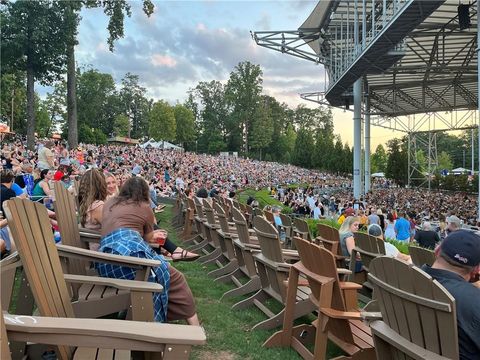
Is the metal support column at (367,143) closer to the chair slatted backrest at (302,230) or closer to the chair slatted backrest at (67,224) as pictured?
the chair slatted backrest at (302,230)

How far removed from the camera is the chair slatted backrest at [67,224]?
338cm

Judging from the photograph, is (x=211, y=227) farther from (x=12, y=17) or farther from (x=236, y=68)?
(x=236, y=68)

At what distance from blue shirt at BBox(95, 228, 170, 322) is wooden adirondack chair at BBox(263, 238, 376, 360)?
1.01 m

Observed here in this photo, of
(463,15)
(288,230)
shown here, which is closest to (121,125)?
(463,15)

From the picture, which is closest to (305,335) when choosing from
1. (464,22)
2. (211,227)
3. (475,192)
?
(211,227)

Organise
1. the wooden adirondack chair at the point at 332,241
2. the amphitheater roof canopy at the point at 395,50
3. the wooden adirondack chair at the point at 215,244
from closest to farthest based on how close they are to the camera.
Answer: the wooden adirondack chair at the point at 332,241, the wooden adirondack chair at the point at 215,244, the amphitheater roof canopy at the point at 395,50

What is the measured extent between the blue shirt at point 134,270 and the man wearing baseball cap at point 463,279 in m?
1.61

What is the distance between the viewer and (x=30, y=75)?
28.0m

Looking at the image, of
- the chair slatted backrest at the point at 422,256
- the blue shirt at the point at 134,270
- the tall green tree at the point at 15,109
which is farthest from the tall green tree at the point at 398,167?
the blue shirt at the point at 134,270

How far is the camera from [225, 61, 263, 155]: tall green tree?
8406 centimetres

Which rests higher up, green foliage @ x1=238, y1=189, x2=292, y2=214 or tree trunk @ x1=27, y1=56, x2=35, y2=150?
tree trunk @ x1=27, y1=56, x2=35, y2=150

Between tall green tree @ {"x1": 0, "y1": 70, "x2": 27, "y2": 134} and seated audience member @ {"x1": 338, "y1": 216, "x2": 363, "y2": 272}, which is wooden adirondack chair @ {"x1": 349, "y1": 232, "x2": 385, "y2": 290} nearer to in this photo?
seated audience member @ {"x1": 338, "y1": 216, "x2": 363, "y2": 272}

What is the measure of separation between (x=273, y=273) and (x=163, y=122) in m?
68.0

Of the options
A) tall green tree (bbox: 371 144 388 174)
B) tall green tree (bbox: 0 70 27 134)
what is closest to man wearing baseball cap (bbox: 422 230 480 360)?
tall green tree (bbox: 0 70 27 134)
